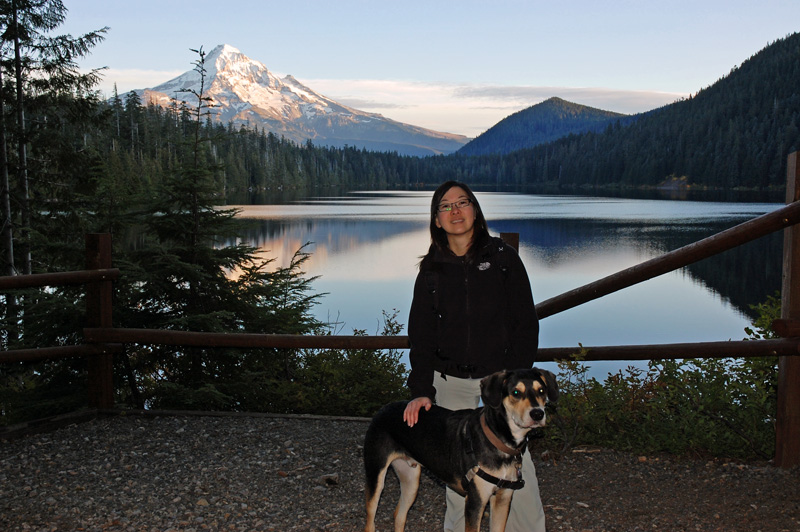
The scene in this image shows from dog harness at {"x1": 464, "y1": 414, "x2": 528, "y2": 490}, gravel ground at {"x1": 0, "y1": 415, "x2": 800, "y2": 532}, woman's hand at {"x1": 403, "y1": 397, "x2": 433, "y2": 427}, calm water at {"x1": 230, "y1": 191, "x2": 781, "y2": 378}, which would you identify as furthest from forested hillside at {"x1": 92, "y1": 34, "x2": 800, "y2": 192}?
dog harness at {"x1": 464, "y1": 414, "x2": 528, "y2": 490}

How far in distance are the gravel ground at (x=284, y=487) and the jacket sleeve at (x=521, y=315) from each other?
1.37m

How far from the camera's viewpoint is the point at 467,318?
3338mm

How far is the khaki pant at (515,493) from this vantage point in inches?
135

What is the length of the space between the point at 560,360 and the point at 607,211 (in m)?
71.8

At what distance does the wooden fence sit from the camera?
442 cm

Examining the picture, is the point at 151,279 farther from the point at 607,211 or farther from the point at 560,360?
the point at 607,211

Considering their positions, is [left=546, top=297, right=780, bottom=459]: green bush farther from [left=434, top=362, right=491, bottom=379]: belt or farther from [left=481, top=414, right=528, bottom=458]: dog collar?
[left=481, top=414, right=528, bottom=458]: dog collar

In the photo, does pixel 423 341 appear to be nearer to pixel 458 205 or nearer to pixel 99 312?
pixel 458 205

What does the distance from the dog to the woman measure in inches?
5.7

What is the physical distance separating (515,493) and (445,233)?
140 centimetres

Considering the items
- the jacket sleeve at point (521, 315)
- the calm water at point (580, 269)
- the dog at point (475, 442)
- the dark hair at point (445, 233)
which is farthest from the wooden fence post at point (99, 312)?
the jacket sleeve at point (521, 315)

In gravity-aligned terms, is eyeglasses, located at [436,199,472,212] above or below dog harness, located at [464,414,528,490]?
above

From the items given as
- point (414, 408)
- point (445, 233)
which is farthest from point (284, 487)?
point (445, 233)

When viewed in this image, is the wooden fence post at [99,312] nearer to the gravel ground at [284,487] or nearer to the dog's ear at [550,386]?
the gravel ground at [284,487]
